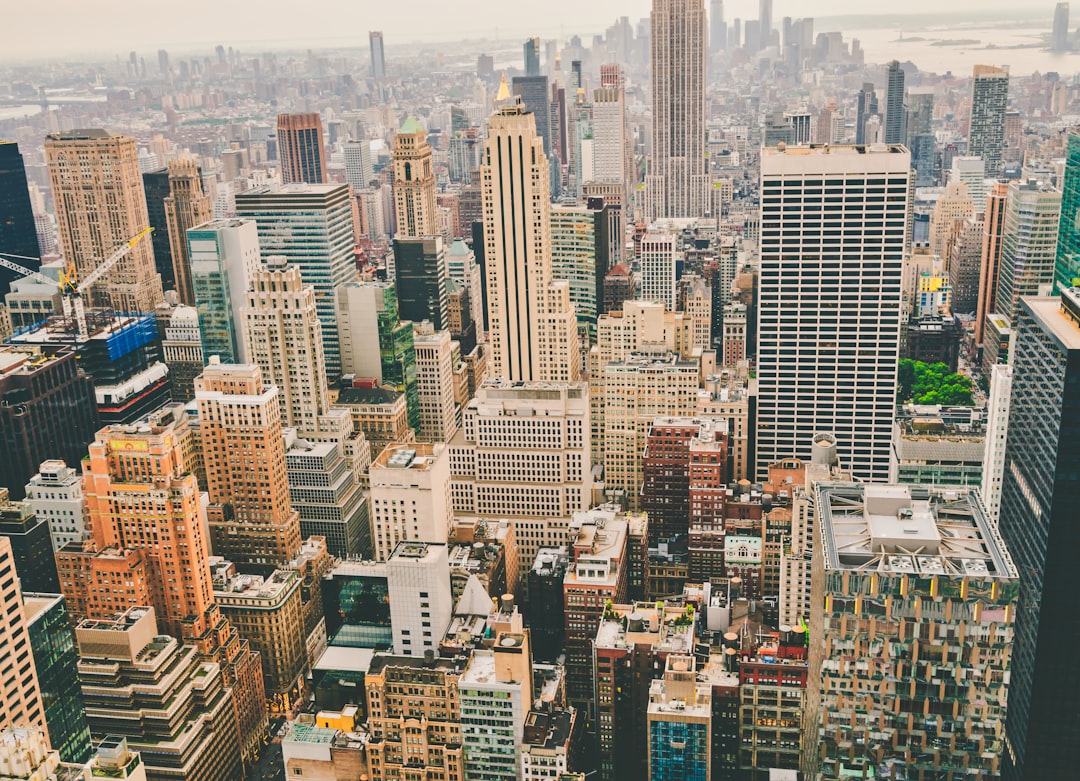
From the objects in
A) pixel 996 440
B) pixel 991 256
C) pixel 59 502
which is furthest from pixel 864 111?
pixel 59 502

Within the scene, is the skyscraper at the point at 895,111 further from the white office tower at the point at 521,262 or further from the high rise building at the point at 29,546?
the high rise building at the point at 29,546

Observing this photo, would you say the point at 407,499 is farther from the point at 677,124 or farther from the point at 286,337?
the point at 677,124

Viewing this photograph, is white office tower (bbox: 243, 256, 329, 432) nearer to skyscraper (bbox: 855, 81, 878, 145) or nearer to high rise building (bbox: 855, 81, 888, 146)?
skyscraper (bbox: 855, 81, 878, 145)

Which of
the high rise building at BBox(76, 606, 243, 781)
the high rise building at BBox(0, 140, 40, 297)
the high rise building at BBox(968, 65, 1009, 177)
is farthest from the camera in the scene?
the high rise building at BBox(968, 65, 1009, 177)

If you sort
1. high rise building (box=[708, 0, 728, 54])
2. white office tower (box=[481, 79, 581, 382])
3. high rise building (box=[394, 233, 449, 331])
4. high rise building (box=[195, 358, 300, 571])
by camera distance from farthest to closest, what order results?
high rise building (box=[708, 0, 728, 54])
high rise building (box=[394, 233, 449, 331])
white office tower (box=[481, 79, 581, 382])
high rise building (box=[195, 358, 300, 571])

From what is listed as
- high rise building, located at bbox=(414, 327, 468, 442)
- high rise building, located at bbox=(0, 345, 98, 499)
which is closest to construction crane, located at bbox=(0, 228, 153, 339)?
high rise building, located at bbox=(0, 345, 98, 499)

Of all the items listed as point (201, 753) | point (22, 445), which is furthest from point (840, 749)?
point (22, 445)

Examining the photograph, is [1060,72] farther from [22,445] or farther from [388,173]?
[388,173]
